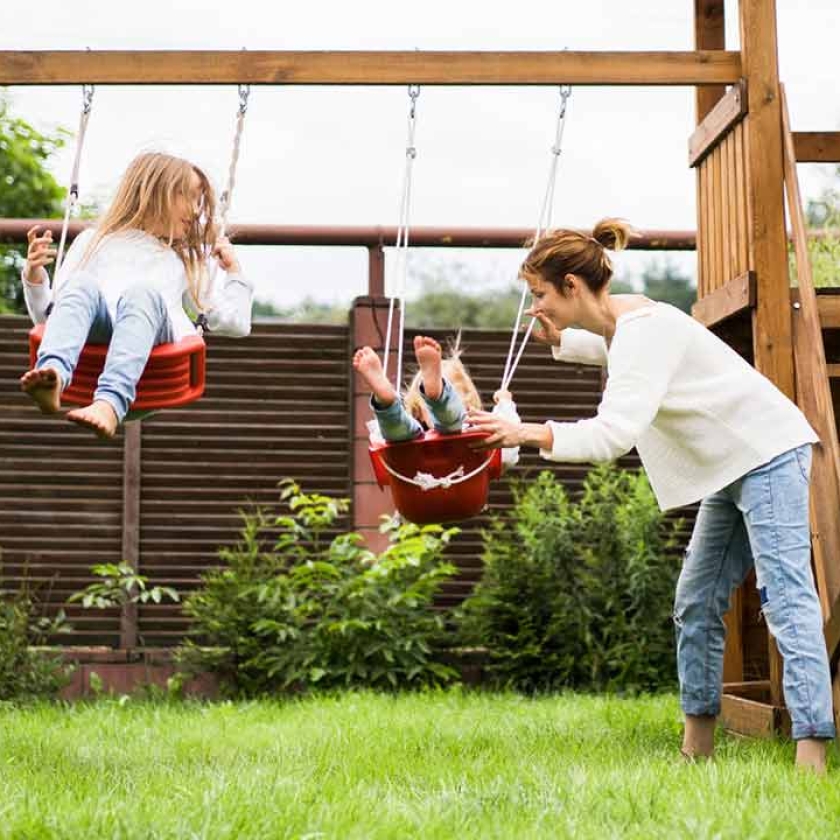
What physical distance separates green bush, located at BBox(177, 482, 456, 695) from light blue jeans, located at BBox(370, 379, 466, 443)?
7.75 feet

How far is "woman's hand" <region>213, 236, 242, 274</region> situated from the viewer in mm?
4809

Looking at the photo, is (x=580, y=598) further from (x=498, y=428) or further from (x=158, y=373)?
(x=498, y=428)

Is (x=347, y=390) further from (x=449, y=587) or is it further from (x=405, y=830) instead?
(x=405, y=830)

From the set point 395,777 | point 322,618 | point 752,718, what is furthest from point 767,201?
point 322,618

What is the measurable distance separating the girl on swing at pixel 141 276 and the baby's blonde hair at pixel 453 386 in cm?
69

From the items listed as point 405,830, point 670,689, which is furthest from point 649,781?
point 670,689

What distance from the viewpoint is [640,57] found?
5.32m

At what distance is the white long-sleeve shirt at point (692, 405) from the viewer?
404 centimetres

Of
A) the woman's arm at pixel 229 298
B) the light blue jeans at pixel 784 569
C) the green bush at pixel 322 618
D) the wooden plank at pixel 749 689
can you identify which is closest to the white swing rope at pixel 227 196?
the woman's arm at pixel 229 298

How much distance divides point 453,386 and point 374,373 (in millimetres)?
515

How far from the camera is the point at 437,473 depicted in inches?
185

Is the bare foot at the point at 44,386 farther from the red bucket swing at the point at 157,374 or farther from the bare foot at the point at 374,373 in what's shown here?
the bare foot at the point at 374,373

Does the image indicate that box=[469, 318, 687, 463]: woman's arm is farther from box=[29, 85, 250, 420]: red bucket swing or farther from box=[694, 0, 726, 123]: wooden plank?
box=[694, 0, 726, 123]: wooden plank

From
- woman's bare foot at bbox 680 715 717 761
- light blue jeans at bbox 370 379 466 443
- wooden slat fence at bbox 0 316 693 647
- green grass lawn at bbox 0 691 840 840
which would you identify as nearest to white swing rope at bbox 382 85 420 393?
light blue jeans at bbox 370 379 466 443
